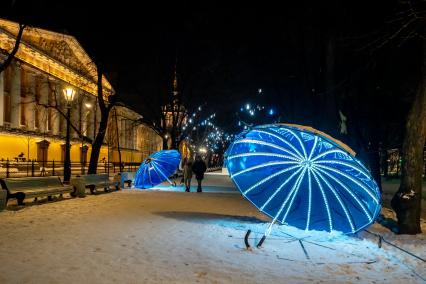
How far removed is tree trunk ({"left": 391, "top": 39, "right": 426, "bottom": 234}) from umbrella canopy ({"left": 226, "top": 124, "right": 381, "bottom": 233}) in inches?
104

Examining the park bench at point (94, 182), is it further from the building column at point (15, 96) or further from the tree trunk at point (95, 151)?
the building column at point (15, 96)

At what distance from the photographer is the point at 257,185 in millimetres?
8828

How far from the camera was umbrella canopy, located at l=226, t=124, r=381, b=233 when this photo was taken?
26.9 feet

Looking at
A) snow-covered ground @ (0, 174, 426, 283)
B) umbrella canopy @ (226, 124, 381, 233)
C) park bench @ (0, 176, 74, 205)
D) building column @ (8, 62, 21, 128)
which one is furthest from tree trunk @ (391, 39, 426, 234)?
building column @ (8, 62, 21, 128)

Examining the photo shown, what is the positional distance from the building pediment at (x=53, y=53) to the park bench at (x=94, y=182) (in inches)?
886

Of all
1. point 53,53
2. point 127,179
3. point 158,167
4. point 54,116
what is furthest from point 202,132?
point 158,167

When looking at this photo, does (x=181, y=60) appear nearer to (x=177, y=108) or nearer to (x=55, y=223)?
(x=177, y=108)

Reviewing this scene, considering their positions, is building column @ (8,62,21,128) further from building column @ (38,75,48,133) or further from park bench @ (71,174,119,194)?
park bench @ (71,174,119,194)

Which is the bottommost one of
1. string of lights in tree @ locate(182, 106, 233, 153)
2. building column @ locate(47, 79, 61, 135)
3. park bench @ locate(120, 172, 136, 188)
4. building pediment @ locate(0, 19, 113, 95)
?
park bench @ locate(120, 172, 136, 188)

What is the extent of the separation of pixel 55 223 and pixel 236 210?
5943mm

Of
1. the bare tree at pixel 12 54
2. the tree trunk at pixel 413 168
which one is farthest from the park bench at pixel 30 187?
the tree trunk at pixel 413 168

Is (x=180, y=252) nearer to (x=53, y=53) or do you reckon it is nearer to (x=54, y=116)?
(x=53, y=53)

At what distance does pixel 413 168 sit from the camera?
414 inches

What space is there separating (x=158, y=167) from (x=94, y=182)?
3.55m
